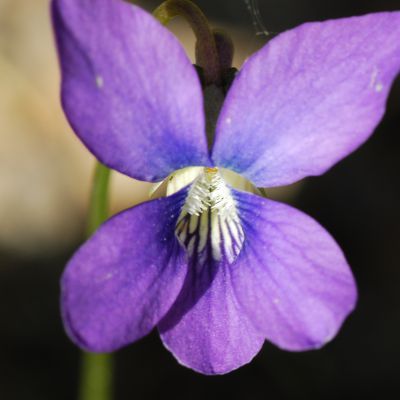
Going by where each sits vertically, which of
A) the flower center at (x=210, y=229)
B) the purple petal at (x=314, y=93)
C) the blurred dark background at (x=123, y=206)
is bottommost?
the blurred dark background at (x=123, y=206)

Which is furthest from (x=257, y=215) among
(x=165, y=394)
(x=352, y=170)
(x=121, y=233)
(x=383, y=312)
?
(x=352, y=170)

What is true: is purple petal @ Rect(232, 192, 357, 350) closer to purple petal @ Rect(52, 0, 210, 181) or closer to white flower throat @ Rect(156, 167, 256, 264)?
white flower throat @ Rect(156, 167, 256, 264)

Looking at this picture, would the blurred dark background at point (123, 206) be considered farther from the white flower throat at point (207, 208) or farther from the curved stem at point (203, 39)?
the curved stem at point (203, 39)

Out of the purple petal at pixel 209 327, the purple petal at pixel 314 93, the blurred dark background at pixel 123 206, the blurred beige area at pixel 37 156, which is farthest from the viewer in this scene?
the blurred beige area at pixel 37 156

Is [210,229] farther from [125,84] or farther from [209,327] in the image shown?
[125,84]

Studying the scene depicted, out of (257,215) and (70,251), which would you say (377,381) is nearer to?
(70,251)

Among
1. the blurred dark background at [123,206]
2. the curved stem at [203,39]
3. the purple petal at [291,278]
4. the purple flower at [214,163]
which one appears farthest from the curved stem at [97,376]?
the curved stem at [203,39]

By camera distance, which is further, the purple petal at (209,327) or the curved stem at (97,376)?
the curved stem at (97,376)
